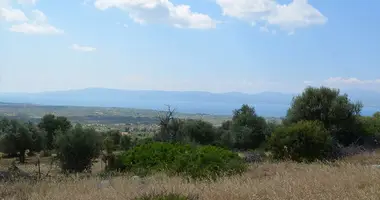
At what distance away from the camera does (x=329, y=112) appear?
2797 centimetres

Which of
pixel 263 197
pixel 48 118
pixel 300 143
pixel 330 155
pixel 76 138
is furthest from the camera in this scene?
pixel 48 118

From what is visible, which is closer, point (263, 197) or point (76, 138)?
point (263, 197)

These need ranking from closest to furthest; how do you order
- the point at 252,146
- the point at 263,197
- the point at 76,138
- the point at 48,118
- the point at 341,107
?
1. the point at 263,197
2. the point at 76,138
3. the point at 341,107
4. the point at 252,146
5. the point at 48,118

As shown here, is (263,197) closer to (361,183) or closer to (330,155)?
(361,183)

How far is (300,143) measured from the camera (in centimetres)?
1936

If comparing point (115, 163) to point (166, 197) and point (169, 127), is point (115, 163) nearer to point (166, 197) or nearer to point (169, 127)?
point (169, 127)

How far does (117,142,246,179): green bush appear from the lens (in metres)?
10.4

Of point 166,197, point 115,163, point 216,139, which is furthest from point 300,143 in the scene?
point 216,139

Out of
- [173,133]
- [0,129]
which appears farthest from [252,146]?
[0,129]

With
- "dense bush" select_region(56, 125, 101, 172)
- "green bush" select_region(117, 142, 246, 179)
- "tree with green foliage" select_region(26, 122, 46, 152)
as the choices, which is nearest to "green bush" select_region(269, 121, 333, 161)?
"green bush" select_region(117, 142, 246, 179)

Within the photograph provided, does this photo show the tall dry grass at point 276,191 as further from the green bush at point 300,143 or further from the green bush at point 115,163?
the green bush at point 300,143

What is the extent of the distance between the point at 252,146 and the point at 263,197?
3346 cm

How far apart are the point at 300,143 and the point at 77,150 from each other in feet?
40.2

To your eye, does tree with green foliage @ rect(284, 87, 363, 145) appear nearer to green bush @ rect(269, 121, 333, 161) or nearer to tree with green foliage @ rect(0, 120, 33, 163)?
green bush @ rect(269, 121, 333, 161)
